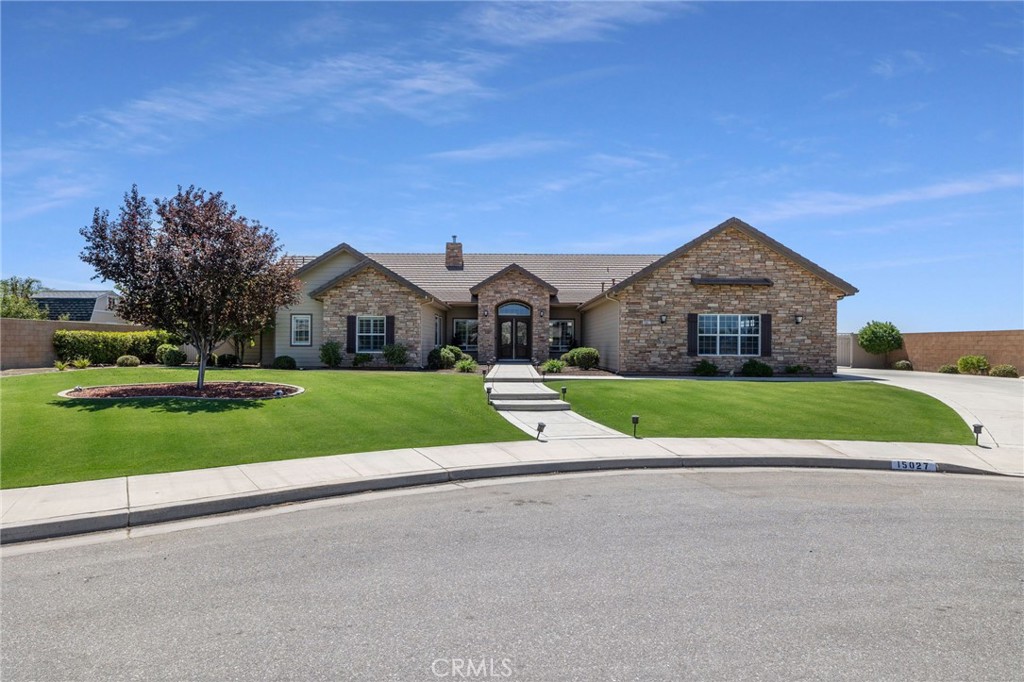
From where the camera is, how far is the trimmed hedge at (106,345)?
921 inches

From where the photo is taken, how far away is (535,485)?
30.6ft

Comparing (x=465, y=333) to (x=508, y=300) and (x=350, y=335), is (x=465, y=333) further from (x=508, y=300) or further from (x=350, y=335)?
(x=350, y=335)

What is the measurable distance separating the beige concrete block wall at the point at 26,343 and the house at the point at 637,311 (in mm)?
8029

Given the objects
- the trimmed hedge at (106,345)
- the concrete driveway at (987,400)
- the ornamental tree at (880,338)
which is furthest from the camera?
the ornamental tree at (880,338)

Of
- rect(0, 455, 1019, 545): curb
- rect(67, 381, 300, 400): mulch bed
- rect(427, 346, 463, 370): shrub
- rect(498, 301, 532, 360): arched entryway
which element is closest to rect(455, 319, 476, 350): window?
rect(498, 301, 532, 360): arched entryway

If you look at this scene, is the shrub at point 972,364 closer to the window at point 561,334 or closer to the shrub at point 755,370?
the shrub at point 755,370

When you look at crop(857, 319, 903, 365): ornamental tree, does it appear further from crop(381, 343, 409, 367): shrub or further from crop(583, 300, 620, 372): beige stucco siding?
crop(381, 343, 409, 367): shrub

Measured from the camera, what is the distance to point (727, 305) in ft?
86.1

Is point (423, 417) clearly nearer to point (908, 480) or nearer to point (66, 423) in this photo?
point (66, 423)

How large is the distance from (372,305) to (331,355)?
2.61m

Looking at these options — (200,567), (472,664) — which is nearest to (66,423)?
(200,567)

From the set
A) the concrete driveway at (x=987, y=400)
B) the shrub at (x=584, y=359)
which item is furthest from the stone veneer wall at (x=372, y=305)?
the concrete driveway at (x=987, y=400)

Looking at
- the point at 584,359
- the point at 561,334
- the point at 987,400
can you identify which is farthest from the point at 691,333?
the point at 987,400

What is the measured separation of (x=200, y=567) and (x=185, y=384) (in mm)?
12412
